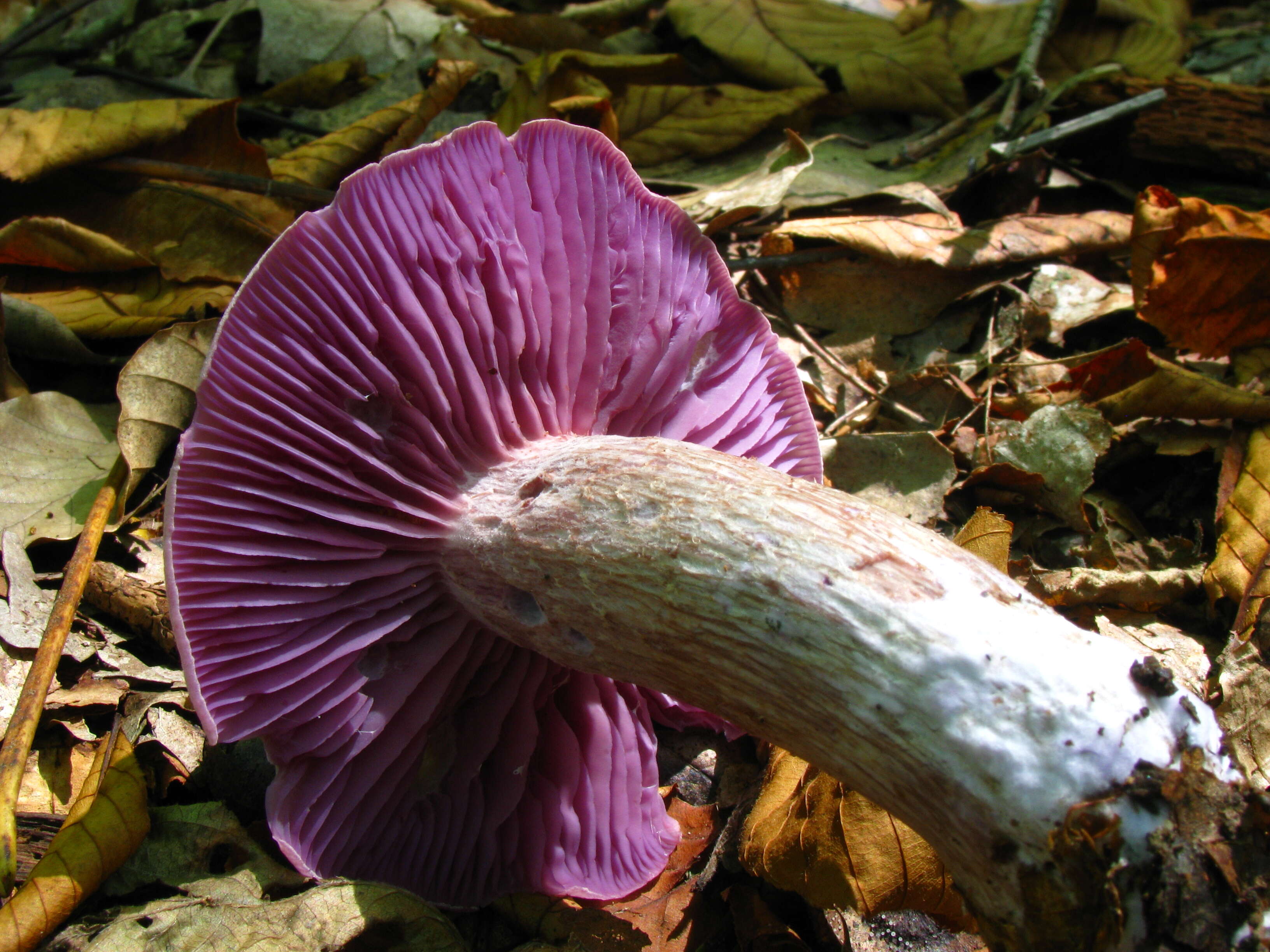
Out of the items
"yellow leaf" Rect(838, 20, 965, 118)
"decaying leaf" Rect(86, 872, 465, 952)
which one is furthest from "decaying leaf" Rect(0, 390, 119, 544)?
"yellow leaf" Rect(838, 20, 965, 118)

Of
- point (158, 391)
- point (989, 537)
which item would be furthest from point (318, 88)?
point (989, 537)

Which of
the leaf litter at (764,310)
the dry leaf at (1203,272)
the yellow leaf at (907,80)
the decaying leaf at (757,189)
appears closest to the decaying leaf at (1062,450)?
the leaf litter at (764,310)

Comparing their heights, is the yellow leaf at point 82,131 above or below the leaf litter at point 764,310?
above

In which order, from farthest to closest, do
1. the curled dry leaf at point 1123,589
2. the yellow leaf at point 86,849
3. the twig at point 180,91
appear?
the twig at point 180,91 → the curled dry leaf at point 1123,589 → the yellow leaf at point 86,849

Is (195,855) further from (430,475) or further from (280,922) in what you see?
(430,475)

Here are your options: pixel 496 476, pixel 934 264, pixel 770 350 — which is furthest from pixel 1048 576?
pixel 496 476

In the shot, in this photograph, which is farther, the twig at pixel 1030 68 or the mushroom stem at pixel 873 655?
the twig at pixel 1030 68

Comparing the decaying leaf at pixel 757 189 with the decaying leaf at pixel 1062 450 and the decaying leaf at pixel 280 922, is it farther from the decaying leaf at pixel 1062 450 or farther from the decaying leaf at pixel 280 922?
the decaying leaf at pixel 280 922

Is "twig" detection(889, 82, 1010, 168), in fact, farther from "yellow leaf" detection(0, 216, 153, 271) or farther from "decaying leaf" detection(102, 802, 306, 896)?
"decaying leaf" detection(102, 802, 306, 896)

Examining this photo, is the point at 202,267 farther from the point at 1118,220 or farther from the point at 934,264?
the point at 1118,220
